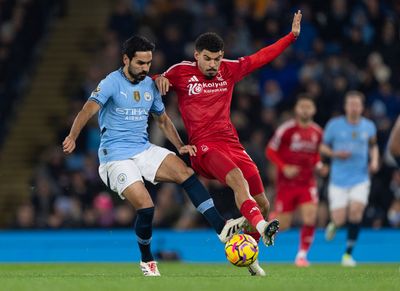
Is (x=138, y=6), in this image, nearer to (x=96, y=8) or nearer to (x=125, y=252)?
(x=96, y=8)

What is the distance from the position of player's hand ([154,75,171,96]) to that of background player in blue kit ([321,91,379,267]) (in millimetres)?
4846

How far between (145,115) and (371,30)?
371 inches

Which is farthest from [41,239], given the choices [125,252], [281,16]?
[281,16]

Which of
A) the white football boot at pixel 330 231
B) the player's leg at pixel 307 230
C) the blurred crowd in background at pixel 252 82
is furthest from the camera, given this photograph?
the blurred crowd in background at pixel 252 82

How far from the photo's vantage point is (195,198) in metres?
12.1

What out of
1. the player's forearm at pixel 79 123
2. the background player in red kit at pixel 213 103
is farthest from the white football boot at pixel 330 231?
the player's forearm at pixel 79 123

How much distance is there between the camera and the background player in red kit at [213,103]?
12250mm

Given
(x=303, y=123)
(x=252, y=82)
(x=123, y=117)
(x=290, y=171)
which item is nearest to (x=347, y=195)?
(x=290, y=171)

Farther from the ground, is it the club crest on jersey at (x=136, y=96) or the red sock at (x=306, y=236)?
the club crest on jersey at (x=136, y=96)

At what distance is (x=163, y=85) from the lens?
40.7 feet

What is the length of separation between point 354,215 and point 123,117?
536 centimetres

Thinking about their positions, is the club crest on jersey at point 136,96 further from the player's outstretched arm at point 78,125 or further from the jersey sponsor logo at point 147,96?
the player's outstretched arm at point 78,125

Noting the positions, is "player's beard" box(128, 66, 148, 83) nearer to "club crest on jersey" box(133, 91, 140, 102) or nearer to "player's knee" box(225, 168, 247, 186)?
"club crest on jersey" box(133, 91, 140, 102)

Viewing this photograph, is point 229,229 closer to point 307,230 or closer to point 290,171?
point 290,171
